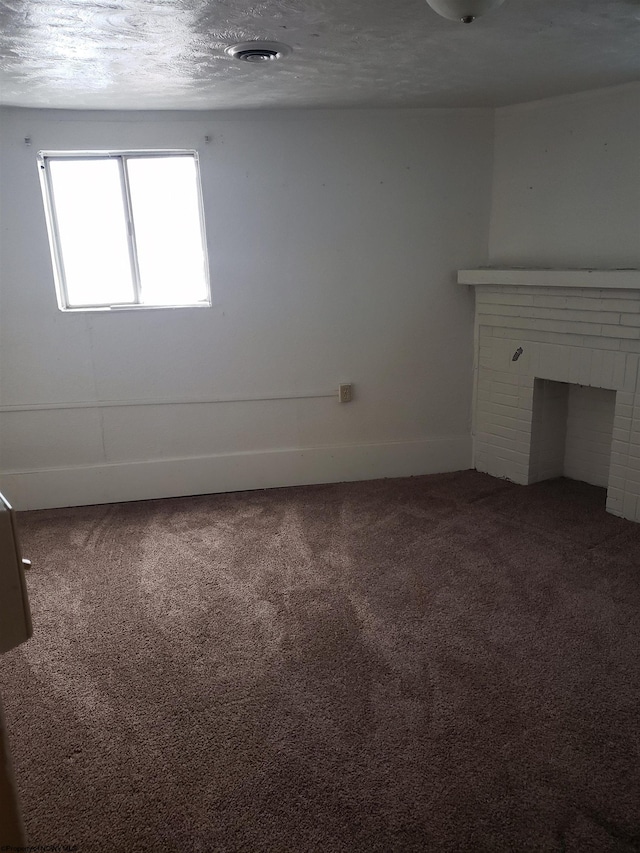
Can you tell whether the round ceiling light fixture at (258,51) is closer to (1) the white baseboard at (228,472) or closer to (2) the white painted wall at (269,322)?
(2) the white painted wall at (269,322)

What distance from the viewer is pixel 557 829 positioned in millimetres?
1612

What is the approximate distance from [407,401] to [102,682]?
2508 mm

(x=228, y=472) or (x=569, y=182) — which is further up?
(x=569, y=182)

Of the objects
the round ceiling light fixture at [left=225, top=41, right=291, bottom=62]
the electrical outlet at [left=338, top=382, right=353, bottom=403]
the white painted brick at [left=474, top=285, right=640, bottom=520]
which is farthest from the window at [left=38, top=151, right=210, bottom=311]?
the white painted brick at [left=474, top=285, right=640, bottom=520]

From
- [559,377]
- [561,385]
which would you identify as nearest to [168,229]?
[559,377]

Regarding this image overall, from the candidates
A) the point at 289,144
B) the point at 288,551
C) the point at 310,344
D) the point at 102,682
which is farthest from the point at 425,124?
the point at 102,682

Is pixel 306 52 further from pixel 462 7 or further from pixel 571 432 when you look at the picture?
pixel 571 432

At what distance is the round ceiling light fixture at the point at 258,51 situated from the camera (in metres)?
2.23

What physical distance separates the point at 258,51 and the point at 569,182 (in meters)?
2.01

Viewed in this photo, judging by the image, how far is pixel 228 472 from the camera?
3977 mm

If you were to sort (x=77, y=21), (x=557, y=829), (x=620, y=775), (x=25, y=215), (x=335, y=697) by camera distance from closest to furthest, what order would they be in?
(x=557, y=829) < (x=620, y=775) < (x=77, y=21) < (x=335, y=697) < (x=25, y=215)

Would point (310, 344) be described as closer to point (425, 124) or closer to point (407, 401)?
point (407, 401)

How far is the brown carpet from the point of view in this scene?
1676 millimetres

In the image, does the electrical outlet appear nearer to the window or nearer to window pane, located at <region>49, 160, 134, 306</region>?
the window
